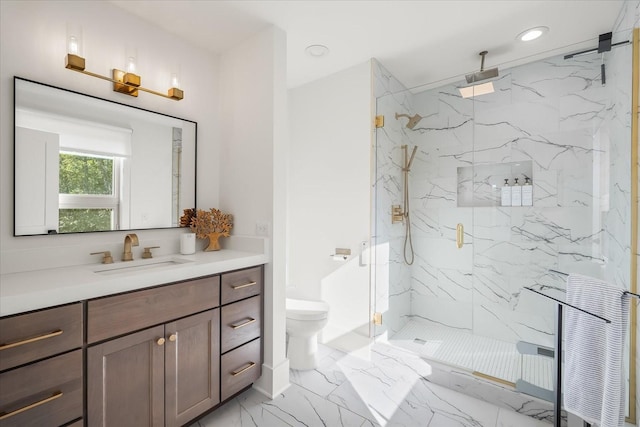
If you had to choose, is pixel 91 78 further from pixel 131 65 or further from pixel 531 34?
pixel 531 34

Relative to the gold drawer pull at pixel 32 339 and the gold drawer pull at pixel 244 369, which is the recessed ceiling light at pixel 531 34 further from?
the gold drawer pull at pixel 32 339

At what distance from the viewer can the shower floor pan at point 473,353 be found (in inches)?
77.5

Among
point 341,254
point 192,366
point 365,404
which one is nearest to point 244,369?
point 192,366

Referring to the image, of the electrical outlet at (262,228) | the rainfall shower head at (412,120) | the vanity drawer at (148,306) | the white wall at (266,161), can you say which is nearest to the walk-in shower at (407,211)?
the rainfall shower head at (412,120)

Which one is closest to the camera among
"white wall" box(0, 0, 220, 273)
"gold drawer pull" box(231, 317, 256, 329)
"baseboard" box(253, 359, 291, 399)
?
"white wall" box(0, 0, 220, 273)

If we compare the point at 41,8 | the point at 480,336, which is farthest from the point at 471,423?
the point at 41,8

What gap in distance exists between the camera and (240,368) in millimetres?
1845

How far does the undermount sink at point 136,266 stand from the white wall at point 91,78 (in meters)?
0.15

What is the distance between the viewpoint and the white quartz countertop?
42.8 inches

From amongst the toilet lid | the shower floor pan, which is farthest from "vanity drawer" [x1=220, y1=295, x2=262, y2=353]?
the shower floor pan

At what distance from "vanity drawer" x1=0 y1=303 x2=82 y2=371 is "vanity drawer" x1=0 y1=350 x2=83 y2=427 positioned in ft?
0.12

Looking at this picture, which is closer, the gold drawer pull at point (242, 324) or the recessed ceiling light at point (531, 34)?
the gold drawer pull at point (242, 324)

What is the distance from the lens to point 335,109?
2.68 m

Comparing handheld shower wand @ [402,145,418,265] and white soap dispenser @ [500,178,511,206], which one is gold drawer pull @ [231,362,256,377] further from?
white soap dispenser @ [500,178,511,206]
